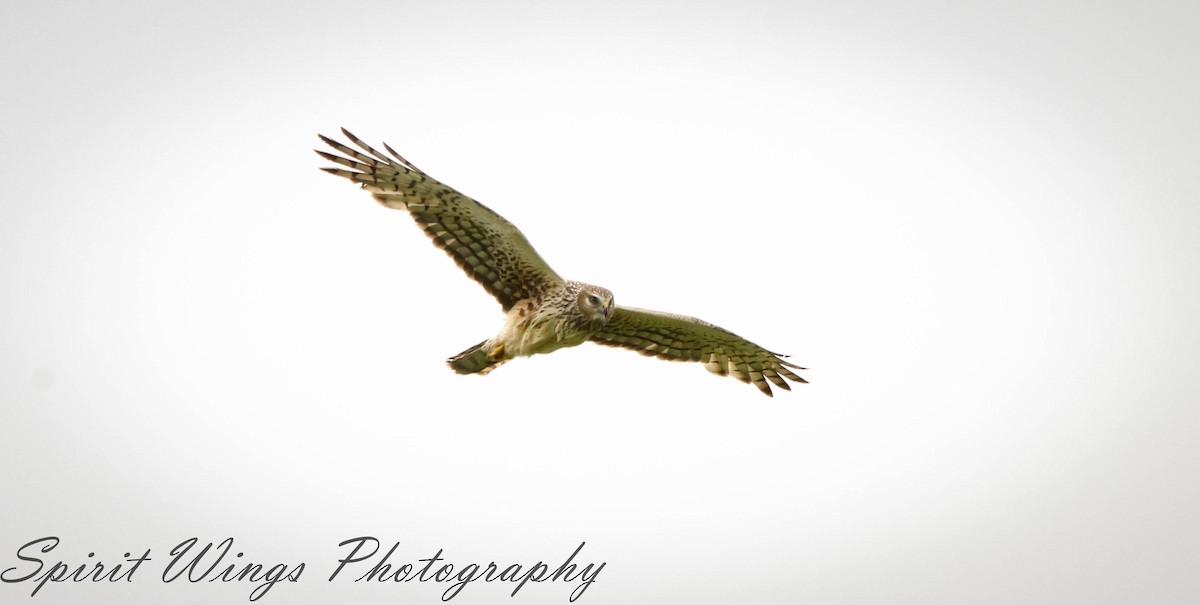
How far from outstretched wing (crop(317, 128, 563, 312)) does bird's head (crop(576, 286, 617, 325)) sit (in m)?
0.30

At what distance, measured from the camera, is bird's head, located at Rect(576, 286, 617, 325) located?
9.31 metres

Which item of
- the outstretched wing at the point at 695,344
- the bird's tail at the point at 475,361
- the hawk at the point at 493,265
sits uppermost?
the outstretched wing at the point at 695,344

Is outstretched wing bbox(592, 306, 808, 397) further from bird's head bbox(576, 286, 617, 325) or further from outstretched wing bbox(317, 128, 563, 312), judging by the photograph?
outstretched wing bbox(317, 128, 563, 312)

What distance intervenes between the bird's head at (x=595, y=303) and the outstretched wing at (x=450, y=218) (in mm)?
304

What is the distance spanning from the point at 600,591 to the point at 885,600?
1077cm

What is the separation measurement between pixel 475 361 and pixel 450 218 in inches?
45.8

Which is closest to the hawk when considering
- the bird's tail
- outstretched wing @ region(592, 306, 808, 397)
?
the bird's tail

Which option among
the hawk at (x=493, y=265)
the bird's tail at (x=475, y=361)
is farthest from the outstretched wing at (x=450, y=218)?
the bird's tail at (x=475, y=361)

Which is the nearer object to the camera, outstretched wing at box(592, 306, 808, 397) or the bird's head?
the bird's head

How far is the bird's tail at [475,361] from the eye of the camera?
927cm

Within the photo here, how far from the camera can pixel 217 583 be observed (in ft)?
114

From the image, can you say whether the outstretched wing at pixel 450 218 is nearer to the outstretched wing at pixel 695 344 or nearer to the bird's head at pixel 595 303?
the bird's head at pixel 595 303

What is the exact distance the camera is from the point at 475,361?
934 centimetres

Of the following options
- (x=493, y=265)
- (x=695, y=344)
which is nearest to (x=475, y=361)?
(x=493, y=265)
